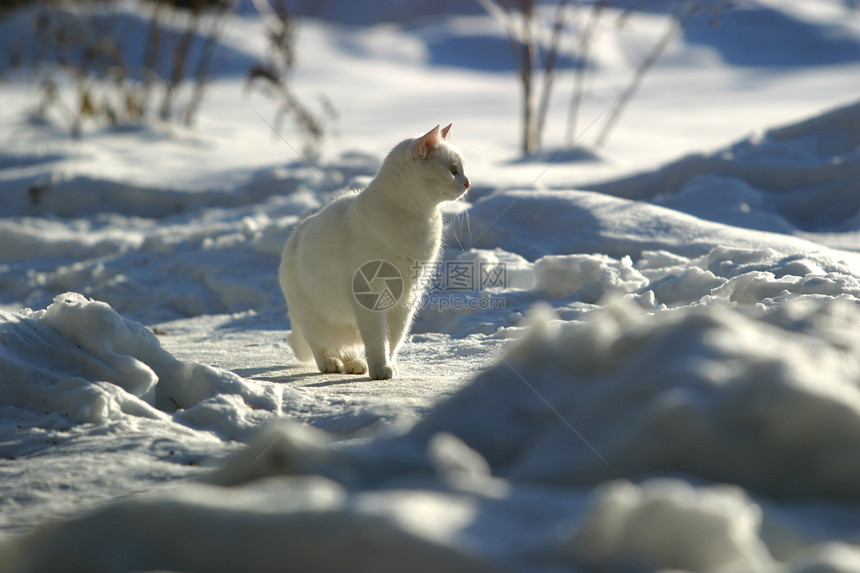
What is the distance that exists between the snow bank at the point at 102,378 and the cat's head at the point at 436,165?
3.71ft

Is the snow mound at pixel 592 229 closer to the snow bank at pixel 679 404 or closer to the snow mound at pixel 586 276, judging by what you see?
the snow mound at pixel 586 276

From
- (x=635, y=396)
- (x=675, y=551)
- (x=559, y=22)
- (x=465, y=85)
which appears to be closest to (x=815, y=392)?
(x=635, y=396)

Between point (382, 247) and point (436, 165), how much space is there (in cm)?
42

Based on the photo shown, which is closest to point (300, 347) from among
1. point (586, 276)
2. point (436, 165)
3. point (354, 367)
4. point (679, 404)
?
point (354, 367)

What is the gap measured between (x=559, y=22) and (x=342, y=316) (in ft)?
19.9

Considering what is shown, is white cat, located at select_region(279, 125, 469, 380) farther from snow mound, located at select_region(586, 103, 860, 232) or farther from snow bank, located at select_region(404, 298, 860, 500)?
snow mound, located at select_region(586, 103, 860, 232)

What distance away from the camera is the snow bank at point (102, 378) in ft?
7.57

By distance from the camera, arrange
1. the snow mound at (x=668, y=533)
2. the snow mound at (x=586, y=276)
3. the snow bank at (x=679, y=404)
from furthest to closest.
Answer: the snow mound at (x=586, y=276) < the snow bank at (x=679, y=404) < the snow mound at (x=668, y=533)

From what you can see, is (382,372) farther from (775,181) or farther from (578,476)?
(775,181)

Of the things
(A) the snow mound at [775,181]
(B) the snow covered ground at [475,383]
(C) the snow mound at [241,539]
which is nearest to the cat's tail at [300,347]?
Result: (B) the snow covered ground at [475,383]

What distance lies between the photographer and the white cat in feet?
10.5

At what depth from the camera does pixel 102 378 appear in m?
2.46

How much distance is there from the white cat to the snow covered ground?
0.87 ft

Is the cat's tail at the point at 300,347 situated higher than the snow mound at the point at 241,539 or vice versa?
the snow mound at the point at 241,539
